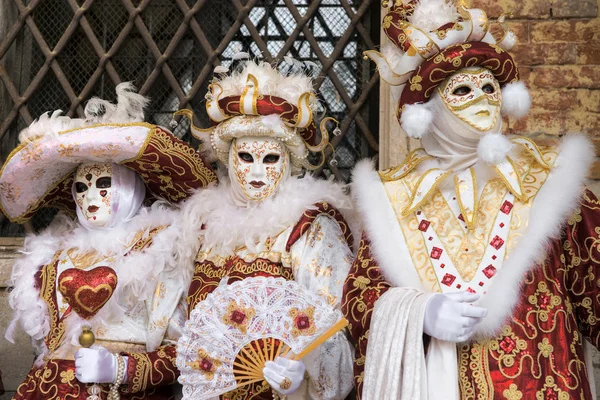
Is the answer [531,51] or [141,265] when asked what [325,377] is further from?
[531,51]

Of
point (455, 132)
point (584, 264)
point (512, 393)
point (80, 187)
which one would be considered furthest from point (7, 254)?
point (584, 264)

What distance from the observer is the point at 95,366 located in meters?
3.30

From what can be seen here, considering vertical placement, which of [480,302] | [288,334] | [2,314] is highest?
[480,302]

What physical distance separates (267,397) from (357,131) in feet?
5.03

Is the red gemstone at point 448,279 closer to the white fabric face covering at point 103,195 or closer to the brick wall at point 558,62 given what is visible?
the brick wall at point 558,62

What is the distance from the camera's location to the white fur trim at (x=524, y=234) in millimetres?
2834

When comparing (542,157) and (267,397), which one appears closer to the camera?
(542,157)

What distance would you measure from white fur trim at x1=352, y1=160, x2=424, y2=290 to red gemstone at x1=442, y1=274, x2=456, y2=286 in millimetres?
78

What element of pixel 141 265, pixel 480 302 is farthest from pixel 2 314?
pixel 480 302

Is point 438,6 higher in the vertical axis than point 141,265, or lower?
higher

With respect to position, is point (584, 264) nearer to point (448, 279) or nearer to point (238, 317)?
point (448, 279)

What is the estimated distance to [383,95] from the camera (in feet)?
13.5

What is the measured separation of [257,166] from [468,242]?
0.90 meters

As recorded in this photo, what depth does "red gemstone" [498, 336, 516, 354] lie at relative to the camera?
9.27 ft
